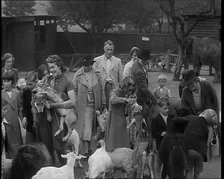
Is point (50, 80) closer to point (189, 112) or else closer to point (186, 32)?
point (189, 112)

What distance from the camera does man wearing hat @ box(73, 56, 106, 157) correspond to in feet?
32.2

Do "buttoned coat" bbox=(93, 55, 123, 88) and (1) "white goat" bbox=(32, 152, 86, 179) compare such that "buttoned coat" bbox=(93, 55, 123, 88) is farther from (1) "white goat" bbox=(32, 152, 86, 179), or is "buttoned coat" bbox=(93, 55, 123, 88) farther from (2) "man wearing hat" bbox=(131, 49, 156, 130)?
(1) "white goat" bbox=(32, 152, 86, 179)

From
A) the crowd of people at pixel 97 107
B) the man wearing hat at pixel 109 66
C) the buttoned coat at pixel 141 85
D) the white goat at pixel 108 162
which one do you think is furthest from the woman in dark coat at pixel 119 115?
the man wearing hat at pixel 109 66

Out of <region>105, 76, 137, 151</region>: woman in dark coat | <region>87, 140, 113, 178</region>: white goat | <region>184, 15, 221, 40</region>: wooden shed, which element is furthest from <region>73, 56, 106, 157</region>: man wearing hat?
<region>184, 15, 221, 40</region>: wooden shed

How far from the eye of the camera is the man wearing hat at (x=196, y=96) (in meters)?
9.00

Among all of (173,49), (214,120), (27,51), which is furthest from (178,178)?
(173,49)

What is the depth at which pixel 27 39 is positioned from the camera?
1848cm

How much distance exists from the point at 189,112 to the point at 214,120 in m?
0.79

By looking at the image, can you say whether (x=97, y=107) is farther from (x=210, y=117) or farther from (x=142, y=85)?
(x=210, y=117)

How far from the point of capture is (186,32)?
746 inches

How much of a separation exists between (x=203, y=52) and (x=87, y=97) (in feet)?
32.7

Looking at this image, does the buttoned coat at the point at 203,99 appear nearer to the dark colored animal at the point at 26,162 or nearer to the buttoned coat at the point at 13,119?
the buttoned coat at the point at 13,119

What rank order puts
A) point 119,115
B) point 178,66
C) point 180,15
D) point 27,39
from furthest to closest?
point 180,15, point 27,39, point 178,66, point 119,115

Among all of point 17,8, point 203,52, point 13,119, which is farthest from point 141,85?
point 17,8
